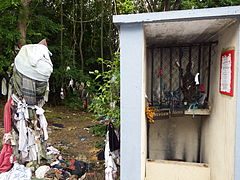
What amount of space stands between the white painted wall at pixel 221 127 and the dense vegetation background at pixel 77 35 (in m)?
1.33

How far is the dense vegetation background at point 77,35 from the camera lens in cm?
288

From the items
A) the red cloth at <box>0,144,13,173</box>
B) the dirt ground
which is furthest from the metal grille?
the red cloth at <box>0,144,13,173</box>

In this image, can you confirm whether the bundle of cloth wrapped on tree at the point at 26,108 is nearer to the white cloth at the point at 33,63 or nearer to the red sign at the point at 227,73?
the white cloth at the point at 33,63

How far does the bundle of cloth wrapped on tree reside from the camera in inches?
107

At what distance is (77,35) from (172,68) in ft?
22.5

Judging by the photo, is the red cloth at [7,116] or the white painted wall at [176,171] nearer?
the white painted wall at [176,171]

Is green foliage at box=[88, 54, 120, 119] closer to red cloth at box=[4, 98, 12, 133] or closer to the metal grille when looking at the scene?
the metal grille

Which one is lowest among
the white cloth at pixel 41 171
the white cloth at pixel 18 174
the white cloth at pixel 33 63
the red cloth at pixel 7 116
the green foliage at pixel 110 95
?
the white cloth at pixel 41 171

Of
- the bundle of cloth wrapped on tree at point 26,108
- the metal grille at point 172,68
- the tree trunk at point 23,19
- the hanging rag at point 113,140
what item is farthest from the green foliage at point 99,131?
the tree trunk at point 23,19

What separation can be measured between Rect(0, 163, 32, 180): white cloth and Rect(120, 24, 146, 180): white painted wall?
161 cm

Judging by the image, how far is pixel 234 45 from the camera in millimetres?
1851

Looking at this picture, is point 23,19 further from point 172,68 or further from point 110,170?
point 110,170

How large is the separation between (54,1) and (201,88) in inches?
295

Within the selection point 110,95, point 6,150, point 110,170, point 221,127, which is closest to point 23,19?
point 6,150
